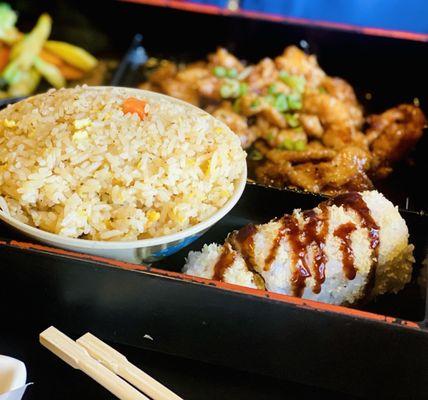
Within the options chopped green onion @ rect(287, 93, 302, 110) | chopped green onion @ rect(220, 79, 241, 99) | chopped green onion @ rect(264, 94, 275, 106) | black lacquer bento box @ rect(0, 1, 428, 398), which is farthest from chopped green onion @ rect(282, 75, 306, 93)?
black lacquer bento box @ rect(0, 1, 428, 398)

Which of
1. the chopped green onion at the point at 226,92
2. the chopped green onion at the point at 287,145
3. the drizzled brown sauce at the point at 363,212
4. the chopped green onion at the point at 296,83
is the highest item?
the chopped green onion at the point at 296,83

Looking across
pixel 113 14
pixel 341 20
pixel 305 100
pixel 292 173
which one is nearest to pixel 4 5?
pixel 113 14

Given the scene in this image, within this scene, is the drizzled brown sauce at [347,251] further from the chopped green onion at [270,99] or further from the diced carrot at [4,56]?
the diced carrot at [4,56]

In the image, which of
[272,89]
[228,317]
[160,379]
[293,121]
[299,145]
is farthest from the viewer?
[272,89]

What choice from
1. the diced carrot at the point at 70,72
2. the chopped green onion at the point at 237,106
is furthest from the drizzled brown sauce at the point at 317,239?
the diced carrot at the point at 70,72

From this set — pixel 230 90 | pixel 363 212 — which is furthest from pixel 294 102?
pixel 363 212

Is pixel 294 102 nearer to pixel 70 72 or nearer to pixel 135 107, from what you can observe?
pixel 135 107

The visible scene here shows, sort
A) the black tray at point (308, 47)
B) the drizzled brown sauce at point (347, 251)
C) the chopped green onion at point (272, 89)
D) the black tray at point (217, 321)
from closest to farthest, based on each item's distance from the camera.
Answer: the black tray at point (217, 321)
the drizzled brown sauce at point (347, 251)
the chopped green onion at point (272, 89)
the black tray at point (308, 47)
